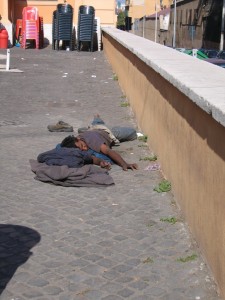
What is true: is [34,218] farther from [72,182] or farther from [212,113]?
[212,113]

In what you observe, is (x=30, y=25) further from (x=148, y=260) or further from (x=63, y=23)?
(x=148, y=260)

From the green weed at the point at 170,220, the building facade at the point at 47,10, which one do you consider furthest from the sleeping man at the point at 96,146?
the building facade at the point at 47,10

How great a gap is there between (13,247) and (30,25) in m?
23.9

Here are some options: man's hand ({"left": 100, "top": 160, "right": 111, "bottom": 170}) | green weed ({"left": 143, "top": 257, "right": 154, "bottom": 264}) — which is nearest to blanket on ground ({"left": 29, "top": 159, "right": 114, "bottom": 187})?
man's hand ({"left": 100, "top": 160, "right": 111, "bottom": 170})

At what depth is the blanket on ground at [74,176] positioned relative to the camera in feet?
22.8

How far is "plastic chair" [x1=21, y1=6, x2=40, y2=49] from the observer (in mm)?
27969

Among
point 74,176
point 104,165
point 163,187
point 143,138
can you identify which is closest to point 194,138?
point 163,187

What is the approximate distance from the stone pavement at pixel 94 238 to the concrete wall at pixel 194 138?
0.20m

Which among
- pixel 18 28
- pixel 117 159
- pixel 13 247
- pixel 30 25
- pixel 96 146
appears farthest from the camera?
pixel 18 28

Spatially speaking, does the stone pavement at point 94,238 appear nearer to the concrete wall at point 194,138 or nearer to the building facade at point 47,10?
the concrete wall at point 194,138

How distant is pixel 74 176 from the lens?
6.98m

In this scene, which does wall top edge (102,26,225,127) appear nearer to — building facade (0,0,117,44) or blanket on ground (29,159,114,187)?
blanket on ground (29,159,114,187)

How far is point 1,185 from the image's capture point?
701 cm

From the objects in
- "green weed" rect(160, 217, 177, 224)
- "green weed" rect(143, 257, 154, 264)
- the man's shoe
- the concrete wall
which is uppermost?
the concrete wall
